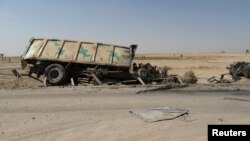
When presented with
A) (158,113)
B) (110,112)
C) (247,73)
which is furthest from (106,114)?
(247,73)

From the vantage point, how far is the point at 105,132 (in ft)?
28.6

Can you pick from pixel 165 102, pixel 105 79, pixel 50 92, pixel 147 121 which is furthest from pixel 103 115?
pixel 105 79

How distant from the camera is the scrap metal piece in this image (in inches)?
383

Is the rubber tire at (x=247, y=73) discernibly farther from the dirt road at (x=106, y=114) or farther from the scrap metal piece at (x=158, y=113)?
the scrap metal piece at (x=158, y=113)

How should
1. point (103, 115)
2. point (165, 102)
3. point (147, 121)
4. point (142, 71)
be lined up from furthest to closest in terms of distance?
point (142, 71) → point (165, 102) → point (103, 115) → point (147, 121)

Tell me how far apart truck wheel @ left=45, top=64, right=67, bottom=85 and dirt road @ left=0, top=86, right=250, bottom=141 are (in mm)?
2969

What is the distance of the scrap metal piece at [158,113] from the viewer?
32.0ft

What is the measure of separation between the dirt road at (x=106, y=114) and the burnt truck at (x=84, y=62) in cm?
314

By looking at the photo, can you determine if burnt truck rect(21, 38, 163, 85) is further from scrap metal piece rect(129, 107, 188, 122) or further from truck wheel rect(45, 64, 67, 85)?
scrap metal piece rect(129, 107, 188, 122)

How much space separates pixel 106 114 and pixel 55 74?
850 centimetres

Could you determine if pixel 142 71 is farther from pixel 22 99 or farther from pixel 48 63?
pixel 22 99

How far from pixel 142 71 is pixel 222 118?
29.9ft

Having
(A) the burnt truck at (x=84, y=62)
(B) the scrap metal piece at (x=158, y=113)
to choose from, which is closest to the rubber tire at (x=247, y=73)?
(A) the burnt truck at (x=84, y=62)

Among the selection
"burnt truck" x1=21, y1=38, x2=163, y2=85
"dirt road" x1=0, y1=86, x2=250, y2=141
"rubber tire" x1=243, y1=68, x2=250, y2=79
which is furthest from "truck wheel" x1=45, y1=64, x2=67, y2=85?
"rubber tire" x1=243, y1=68, x2=250, y2=79
